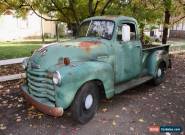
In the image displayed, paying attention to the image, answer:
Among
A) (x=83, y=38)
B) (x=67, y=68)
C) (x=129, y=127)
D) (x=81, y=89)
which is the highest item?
(x=83, y=38)

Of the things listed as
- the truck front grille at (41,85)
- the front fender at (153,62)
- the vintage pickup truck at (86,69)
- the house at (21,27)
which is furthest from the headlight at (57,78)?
the house at (21,27)

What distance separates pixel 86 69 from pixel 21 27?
97.6 ft

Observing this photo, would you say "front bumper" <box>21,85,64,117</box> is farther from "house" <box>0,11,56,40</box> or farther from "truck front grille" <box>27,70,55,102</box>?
"house" <box>0,11,56,40</box>

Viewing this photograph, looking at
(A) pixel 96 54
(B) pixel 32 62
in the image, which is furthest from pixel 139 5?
(B) pixel 32 62

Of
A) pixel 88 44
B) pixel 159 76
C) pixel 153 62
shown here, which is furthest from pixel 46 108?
pixel 159 76

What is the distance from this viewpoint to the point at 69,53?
229 inches

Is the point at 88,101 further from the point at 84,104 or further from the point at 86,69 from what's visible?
the point at 86,69

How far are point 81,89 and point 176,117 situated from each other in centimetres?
228

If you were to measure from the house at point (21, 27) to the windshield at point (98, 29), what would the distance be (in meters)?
24.5

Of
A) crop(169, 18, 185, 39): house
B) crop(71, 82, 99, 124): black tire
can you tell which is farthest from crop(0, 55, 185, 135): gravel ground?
crop(169, 18, 185, 39): house

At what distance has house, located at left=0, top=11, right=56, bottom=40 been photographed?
1252 inches

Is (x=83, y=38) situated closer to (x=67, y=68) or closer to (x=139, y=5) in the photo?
(x=67, y=68)

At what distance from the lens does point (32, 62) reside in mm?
5840

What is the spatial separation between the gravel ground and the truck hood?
4.06 feet
